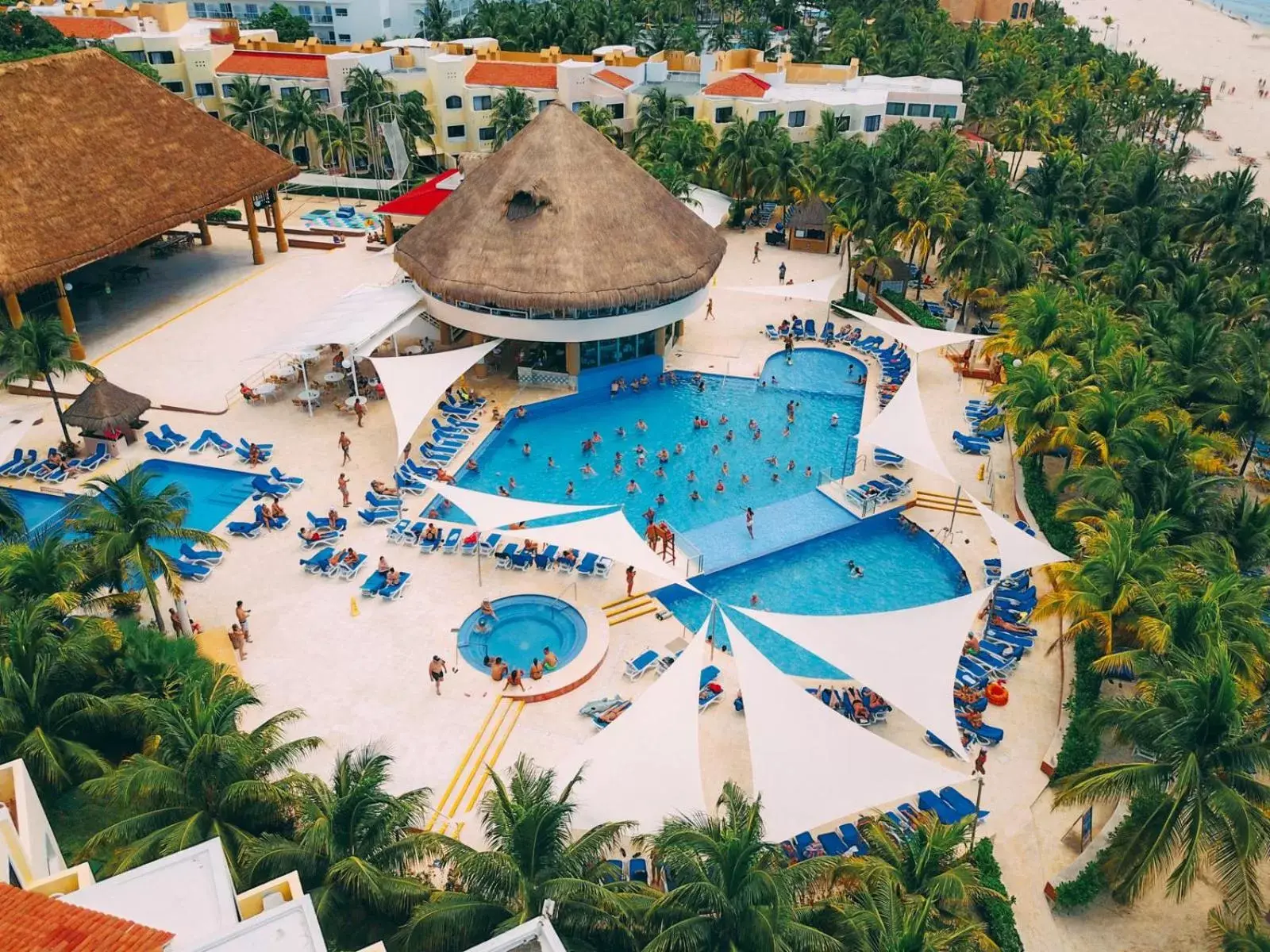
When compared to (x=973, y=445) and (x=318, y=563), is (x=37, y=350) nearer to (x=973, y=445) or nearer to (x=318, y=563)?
(x=318, y=563)

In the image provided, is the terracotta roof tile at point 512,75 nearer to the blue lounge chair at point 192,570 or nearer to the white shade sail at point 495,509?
the white shade sail at point 495,509

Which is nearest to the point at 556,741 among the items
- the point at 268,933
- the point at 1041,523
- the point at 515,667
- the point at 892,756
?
the point at 515,667

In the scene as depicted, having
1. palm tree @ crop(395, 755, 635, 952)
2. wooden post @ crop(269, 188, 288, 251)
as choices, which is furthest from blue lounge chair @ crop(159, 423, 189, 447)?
palm tree @ crop(395, 755, 635, 952)

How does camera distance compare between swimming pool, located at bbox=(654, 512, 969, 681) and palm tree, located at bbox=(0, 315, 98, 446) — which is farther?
palm tree, located at bbox=(0, 315, 98, 446)

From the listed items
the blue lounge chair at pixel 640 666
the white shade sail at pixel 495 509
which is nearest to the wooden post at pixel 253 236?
the white shade sail at pixel 495 509

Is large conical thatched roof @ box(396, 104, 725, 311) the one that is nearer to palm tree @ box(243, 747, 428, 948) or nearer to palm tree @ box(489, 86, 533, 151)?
palm tree @ box(489, 86, 533, 151)

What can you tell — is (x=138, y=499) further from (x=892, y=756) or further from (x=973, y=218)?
(x=973, y=218)
